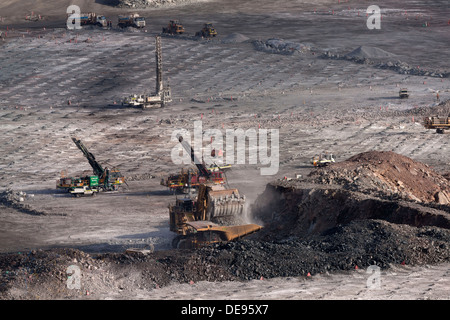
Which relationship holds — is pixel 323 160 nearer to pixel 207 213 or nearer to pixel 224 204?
pixel 224 204

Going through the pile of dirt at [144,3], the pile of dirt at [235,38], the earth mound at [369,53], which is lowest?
the earth mound at [369,53]

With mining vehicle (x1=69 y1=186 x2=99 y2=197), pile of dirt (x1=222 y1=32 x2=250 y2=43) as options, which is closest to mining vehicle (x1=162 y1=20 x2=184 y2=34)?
pile of dirt (x1=222 y1=32 x2=250 y2=43)

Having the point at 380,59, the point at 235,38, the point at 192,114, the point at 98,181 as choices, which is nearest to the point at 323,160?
the point at 98,181

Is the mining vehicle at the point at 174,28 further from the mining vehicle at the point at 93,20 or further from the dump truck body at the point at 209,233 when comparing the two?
the dump truck body at the point at 209,233

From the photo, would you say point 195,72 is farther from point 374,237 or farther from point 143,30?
point 374,237

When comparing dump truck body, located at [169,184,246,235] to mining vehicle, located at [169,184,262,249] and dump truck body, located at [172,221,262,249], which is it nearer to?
mining vehicle, located at [169,184,262,249]

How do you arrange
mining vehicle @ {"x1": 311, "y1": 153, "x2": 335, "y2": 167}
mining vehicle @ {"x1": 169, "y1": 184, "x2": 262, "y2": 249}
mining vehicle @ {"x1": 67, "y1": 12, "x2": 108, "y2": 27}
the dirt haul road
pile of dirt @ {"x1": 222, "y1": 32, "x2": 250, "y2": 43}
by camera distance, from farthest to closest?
mining vehicle @ {"x1": 67, "y1": 12, "x2": 108, "y2": 27}
pile of dirt @ {"x1": 222, "y1": 32, "x2": 250, "y2": 43}
mining vehicle @ {"x1": 311, "y1": 153, "x2": 335, "y2": 167}
mining vehicle @ {"x1": 169, "y1": 184, "x2": 262, "y2": 249}
the dirt haul road

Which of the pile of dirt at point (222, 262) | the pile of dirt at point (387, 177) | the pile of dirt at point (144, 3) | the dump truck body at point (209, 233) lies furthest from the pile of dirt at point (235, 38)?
the pile of dirt at point (222, 262)

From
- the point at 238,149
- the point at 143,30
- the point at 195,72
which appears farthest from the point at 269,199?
the point at 143,30
